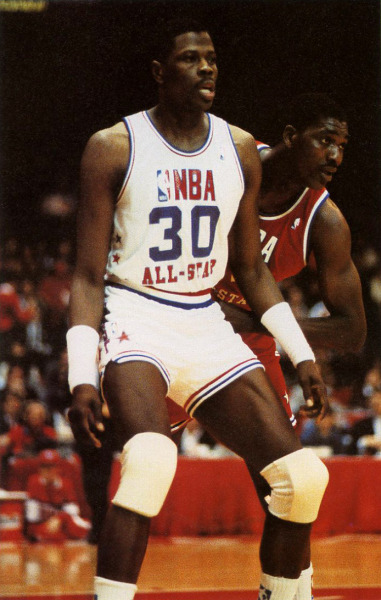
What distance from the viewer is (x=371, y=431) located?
8.08 meters

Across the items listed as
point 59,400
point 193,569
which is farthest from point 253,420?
point 59,400

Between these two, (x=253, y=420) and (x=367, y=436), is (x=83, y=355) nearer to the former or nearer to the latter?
(x=253, y=420)

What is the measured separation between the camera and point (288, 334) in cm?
311

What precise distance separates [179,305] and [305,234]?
3.24ft

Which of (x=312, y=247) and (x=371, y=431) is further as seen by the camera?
(x=371, y=431)

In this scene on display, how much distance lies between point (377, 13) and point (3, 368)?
4.93m

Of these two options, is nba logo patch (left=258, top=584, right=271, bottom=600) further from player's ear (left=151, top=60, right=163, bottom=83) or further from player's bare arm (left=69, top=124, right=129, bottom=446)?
player's ear (left=151, top=60, right=163, bottom=83)

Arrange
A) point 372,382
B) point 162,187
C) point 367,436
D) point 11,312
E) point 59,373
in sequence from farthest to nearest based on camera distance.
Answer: point 11,312 → point 372,382 → point 59,373 → point 367,436 → point 162,187

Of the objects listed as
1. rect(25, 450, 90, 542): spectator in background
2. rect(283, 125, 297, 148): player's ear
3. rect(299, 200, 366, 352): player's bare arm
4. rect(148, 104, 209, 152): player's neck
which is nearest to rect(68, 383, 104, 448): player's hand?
rect(148, 104, 209, 152): player's neck

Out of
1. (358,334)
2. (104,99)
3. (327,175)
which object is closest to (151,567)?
(358,334)

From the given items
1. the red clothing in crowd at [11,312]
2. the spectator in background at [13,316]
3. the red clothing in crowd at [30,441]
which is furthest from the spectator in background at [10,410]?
the red clothing in crowd at [11,312]

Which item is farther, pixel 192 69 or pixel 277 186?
pixel 277 186

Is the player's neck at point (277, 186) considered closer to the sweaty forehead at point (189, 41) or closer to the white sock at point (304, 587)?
the sweaty forehead at point (189, 41)

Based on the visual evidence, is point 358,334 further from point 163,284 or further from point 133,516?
point 133,516
